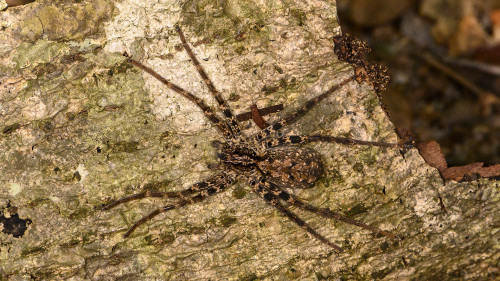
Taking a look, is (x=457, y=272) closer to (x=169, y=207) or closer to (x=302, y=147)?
(x=302, y=147)

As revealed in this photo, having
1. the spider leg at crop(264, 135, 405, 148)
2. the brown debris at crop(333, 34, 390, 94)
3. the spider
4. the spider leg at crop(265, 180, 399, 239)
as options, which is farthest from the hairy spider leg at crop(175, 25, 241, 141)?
the brown debris at crop(333, 34, 390, 94)

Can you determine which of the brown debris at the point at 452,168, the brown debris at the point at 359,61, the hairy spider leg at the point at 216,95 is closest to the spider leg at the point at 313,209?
the hairy spider leg at the point at 216,95

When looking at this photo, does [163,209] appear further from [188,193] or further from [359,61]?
[359,61]

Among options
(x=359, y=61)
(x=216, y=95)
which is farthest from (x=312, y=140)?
(x=216, y=95)

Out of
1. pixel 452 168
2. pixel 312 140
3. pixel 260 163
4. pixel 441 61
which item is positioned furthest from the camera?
pixel 441 61

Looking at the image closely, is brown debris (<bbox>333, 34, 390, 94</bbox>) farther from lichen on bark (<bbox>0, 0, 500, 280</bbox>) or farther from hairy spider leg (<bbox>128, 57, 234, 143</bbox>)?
hairy spider leg (<bbox>128, 57, 234, 143</bbox>)

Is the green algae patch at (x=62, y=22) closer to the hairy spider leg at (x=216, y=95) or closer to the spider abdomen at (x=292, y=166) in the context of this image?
the hairy spider leg at (x=216, y=95)

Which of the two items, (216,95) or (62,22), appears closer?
(62,22)
